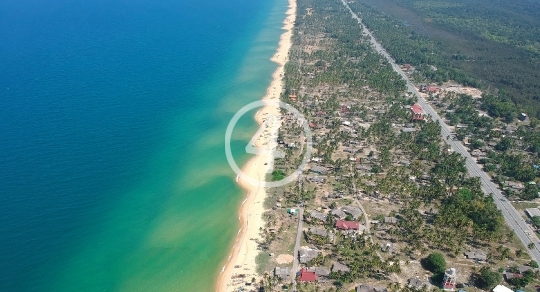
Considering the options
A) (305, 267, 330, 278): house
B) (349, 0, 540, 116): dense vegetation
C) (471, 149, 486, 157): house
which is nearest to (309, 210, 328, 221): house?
(305, 267, 330, 278): house

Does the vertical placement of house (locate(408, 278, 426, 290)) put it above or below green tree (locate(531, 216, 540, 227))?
below

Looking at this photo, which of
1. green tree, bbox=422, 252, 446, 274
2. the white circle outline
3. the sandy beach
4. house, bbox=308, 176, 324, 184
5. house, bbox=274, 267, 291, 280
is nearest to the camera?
house, bbox=274, 267, 291, 280

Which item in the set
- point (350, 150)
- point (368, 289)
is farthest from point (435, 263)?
point (350, 150)

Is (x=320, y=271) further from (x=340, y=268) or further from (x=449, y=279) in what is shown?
(x=449, y=279)

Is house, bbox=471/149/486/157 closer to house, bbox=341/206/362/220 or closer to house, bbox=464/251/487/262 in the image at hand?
house, bbox=464/251/487/262

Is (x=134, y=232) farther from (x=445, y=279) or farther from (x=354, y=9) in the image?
(x=354, y=9)

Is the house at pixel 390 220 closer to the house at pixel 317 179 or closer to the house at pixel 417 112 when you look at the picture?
the house at pixel 317 179
